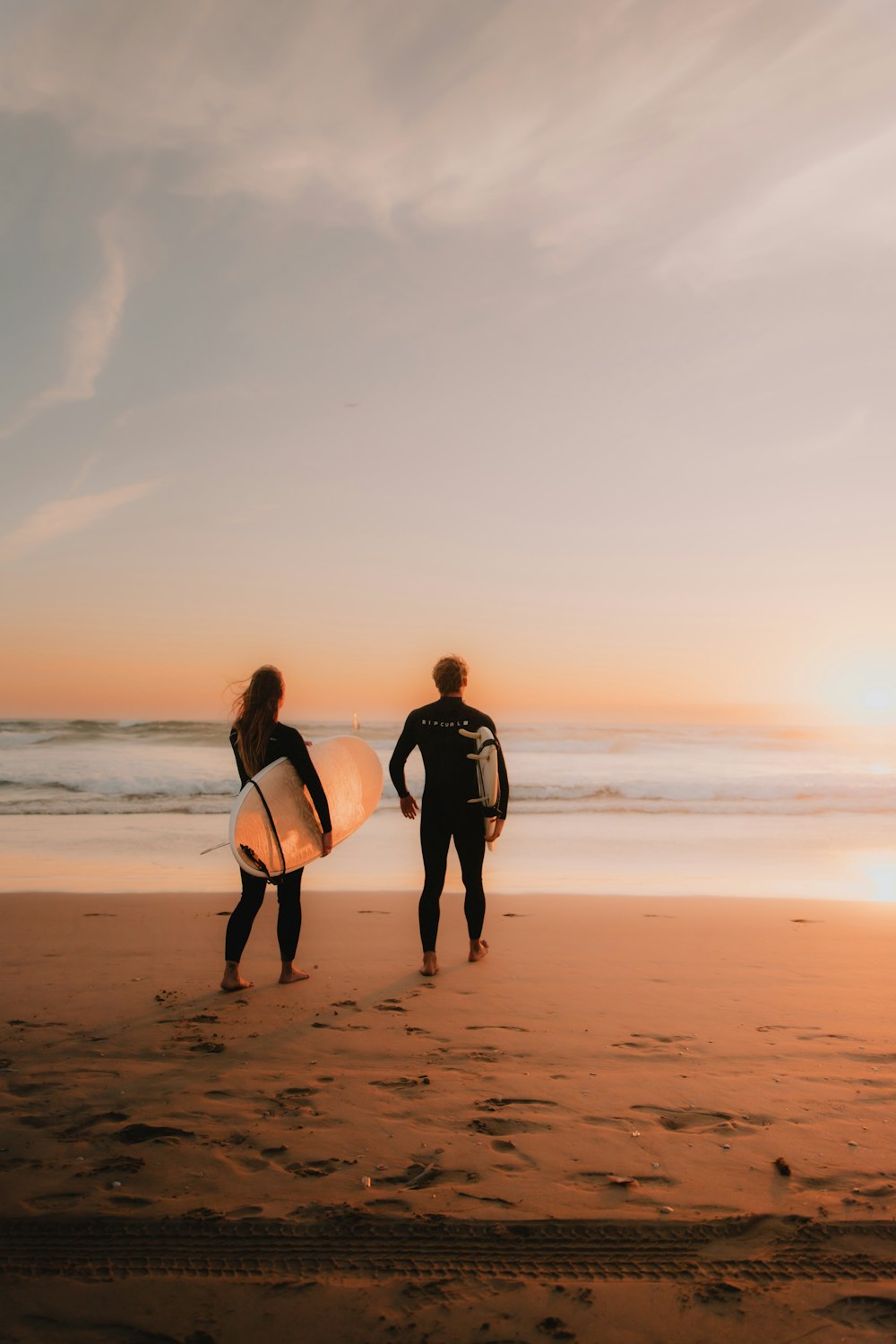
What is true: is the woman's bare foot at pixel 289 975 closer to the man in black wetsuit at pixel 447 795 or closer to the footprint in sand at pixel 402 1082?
the man in black wetsuit at pixel 447 795

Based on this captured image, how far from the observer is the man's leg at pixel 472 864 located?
5652 mm

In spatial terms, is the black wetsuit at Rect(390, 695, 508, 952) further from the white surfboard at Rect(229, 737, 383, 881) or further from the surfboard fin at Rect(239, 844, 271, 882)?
the surfboard fin at Rect(239, 844, 271, 882)

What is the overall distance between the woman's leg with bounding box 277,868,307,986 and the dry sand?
0.11 m

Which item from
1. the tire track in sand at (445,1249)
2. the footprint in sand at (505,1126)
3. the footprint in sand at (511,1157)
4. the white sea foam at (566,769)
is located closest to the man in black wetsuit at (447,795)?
the footprint in sand at (505,1126)

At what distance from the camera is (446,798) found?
18.4 feet

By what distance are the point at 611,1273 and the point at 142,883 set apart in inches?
273

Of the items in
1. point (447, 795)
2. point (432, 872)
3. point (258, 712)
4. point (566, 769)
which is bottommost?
point (566, 769)

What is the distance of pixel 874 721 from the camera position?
5353cm

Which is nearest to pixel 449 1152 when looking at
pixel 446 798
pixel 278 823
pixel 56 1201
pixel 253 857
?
pixel 56 1201

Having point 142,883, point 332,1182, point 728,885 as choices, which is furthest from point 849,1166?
point 142,883

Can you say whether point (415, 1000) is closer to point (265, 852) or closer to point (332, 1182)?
point (265, 852)

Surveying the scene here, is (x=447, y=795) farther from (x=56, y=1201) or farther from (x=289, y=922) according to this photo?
(x=56, y=1201)

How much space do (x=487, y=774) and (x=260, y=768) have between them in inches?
54.0

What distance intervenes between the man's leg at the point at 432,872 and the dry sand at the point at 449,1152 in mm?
192
